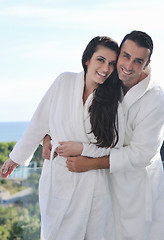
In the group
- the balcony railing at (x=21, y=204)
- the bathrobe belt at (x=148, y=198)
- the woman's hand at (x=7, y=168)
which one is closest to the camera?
the bathrobe belt at (x=148, y=198)

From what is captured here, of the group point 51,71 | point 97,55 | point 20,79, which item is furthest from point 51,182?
point 51,71

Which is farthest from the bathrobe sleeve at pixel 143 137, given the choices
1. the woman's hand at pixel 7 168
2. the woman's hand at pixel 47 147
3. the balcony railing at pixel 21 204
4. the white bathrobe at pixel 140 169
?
the balcony railing at pixel 21 204

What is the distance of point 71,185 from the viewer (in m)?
1.89

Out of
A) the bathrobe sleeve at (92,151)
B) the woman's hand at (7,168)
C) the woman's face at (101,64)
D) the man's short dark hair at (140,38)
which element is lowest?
the woman's hand at (7,168)

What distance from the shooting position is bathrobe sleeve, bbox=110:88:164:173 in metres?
1.83

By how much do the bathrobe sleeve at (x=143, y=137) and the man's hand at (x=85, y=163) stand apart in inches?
1.6

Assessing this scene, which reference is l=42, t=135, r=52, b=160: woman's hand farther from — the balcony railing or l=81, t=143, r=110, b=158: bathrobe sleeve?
the balcony railing

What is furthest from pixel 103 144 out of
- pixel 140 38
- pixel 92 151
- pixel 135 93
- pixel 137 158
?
A: pixel 140 38

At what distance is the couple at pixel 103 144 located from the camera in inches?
71.4

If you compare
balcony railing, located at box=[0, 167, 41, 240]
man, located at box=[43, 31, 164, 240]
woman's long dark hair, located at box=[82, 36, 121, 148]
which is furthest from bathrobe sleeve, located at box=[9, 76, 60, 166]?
balcony railing, located at box=[0, 167, 41, 240]

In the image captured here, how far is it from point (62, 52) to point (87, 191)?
42.2 meters

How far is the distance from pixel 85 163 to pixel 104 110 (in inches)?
10.0

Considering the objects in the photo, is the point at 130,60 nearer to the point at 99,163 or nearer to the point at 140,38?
the point at 140,38

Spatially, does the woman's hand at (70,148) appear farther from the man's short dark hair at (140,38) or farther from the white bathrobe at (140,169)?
the man's short dark hair at (140,38)
